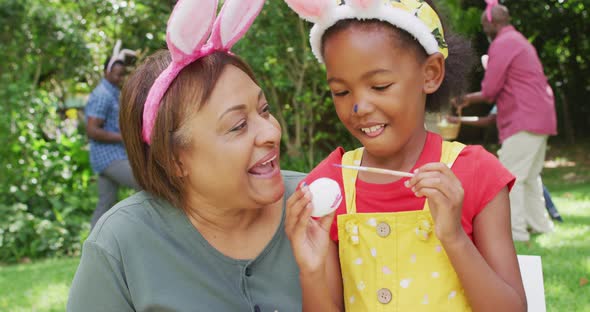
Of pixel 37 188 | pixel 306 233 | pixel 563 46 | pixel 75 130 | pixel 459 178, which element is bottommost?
pixel 37 188

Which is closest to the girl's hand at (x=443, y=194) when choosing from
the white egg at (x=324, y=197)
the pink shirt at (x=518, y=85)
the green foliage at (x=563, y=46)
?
the white egg at (x=324, y=197)

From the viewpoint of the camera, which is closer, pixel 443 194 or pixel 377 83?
pixel 443 194

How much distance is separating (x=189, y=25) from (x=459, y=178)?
906 mm

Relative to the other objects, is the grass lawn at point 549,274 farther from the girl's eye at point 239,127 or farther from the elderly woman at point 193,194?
the girl's eye at point 239,127

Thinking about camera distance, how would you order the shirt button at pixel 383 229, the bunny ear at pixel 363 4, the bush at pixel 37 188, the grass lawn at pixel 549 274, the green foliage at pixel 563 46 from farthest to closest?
1. the green foliage at pixel 563 46
2. the bush at pixel 37 188
3. the grass lawn at pixel 549 274
4. the shirt button at pixel 383 229
5. the bunny ear at pixel 363 4

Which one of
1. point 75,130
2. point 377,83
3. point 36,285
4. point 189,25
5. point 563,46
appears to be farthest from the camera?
point 563,46

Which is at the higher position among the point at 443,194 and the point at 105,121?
the point at 443,194

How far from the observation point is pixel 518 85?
19.4ft

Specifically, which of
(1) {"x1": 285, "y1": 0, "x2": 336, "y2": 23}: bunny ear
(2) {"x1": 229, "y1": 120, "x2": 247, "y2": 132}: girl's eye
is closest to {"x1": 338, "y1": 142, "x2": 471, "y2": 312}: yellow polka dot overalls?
(2) {"x1": 229, "y1": 120, "x2": 247, "y2": 132}: girl's eye

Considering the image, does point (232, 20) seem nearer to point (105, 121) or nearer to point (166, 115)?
point (166, 115)

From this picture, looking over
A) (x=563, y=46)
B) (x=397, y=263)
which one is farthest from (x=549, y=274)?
(x=563, y=46)

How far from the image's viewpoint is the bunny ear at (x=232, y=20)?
2.03 meters

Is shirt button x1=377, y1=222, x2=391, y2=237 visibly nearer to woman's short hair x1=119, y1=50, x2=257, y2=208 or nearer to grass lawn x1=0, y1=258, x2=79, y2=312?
woman's short hair x1=119, y1=50, x2=257, y2=208

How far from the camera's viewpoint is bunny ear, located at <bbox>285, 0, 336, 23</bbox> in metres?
1.90
